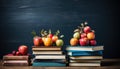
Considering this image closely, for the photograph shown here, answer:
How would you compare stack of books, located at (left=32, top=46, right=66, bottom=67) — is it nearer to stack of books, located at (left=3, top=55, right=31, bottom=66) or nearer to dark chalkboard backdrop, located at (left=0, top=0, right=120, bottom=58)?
stack of books, located at (left=3, top=55, right=31, bottom=66)

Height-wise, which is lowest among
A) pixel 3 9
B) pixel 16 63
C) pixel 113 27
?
pixel 16 63

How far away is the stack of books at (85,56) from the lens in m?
2.09

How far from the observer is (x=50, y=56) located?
A: 2098 mm

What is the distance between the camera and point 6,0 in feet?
8.54

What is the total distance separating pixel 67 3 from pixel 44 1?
229 mm

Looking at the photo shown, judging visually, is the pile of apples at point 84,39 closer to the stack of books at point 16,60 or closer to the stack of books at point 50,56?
the stack of books at point 50,56

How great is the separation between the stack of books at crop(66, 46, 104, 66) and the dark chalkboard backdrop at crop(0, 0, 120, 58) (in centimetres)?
50

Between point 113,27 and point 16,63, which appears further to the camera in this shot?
point 113,27

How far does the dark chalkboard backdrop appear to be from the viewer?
2.58 m

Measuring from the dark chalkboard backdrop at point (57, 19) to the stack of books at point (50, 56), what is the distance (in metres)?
0.51

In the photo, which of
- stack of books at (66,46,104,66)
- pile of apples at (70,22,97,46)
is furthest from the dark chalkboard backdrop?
stack of books at (66,46,104,66)

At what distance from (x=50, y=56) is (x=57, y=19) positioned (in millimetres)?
593

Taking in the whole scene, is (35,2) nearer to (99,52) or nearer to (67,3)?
(67,3)

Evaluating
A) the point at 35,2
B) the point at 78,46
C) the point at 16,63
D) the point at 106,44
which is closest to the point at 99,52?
the point at 78,46
